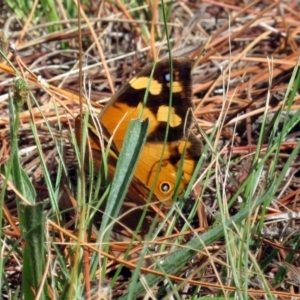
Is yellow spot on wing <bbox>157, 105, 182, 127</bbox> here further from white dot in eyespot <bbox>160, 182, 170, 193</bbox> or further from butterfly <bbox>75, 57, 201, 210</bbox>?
white dot in eyespot <bbox>160, 182, 170, 193</bbox>

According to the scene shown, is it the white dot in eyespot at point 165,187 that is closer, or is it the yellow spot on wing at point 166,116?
the white dot in eyespot at point 165,187

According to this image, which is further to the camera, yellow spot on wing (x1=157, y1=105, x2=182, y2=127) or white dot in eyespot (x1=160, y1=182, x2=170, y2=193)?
yellow spot on wing (x1=157, y1=105, x2=182, y2=127)

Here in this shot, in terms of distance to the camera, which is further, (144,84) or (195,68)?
(195,68)

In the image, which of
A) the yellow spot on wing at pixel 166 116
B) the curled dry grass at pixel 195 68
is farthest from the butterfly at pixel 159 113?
the curled dry grass at pixel 195 68

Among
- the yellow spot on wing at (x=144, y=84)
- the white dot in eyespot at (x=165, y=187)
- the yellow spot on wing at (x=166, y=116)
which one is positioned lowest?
the white dot in eyespot at (x=165, y=187)

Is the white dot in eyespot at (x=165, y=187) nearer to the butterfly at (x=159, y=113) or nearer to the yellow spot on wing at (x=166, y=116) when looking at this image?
the butterfly at (x=159, y=113)

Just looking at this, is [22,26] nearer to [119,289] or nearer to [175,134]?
[175,134]

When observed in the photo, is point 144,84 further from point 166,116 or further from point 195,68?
point 195,68

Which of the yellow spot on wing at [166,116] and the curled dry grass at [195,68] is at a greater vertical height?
the yellow spot on wing at [166,116]

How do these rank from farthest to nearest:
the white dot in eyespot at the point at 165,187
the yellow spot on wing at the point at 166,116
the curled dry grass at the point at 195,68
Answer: the curled dry grass at the point at 195,68, the yellow spot on wing at the point at 166,116, the white dot in eyespot at the point at 165,187

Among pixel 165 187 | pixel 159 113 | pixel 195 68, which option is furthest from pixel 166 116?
pixel 195 68

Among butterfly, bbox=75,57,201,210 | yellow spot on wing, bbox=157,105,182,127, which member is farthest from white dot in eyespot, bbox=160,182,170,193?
yellow spot on wing, bbox=157,105,182,127

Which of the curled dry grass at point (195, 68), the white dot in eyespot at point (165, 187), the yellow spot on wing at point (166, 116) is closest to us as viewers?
the white dot in eyespot at point (165, 187)
